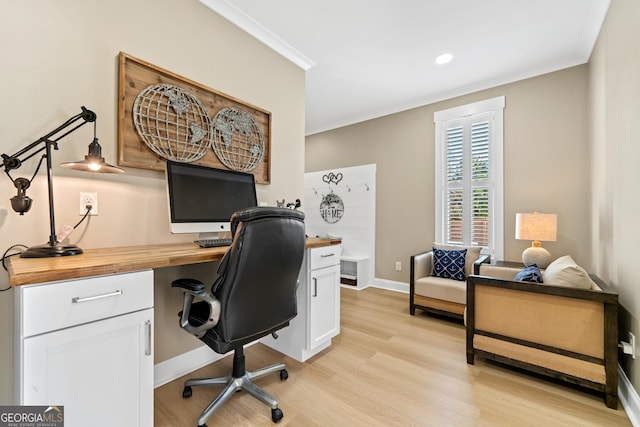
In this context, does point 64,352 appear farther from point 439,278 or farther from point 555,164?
point 555,164

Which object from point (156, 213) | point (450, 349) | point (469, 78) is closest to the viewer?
point (156, 213)

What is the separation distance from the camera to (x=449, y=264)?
2.97 m

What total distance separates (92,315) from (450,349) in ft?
7.72

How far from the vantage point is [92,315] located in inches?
38.4

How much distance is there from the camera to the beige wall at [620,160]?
1.50 m

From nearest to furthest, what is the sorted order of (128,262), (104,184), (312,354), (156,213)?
(128,262) → (104,184) → (156,213) → (312,354)

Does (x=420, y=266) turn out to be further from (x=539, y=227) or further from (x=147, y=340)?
(x=147, y=340)

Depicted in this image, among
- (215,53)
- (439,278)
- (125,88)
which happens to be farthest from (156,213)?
(439,278)

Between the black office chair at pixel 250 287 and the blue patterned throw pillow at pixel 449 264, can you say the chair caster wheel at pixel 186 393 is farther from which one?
the blue patterned throw pillow at pixel 449 264

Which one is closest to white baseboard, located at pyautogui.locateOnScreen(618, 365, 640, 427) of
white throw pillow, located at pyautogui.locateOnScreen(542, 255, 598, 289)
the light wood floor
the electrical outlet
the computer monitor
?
the light wood floor

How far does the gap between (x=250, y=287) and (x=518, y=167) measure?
3.18 metres

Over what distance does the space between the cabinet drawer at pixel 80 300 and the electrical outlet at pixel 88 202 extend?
0.68 metres

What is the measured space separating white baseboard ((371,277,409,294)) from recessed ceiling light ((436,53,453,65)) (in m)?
2.71

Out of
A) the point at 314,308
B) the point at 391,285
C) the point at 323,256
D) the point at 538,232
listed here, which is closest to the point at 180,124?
the point at 323,256
